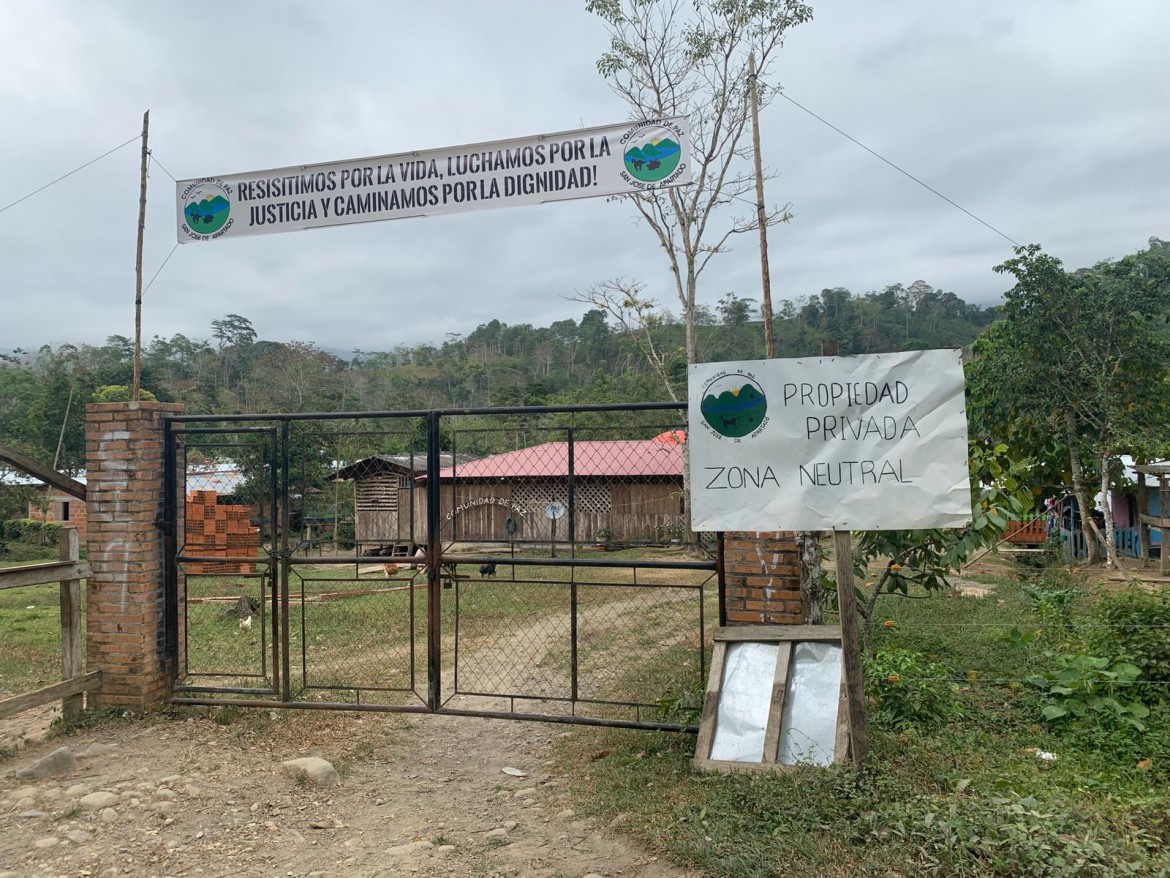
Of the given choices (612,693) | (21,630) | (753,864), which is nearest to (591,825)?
(753,864)

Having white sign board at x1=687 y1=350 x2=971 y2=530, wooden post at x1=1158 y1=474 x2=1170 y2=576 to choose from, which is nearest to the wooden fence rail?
white sign board at x1=687 y1=350 x2=971 y2=530

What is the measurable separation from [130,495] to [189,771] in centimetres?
204

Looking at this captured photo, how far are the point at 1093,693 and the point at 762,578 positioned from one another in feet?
7.32

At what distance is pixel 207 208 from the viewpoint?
5.89 m

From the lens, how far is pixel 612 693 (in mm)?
6246

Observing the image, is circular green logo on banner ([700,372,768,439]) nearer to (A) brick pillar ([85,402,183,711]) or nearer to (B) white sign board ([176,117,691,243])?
(B) white sign board ([176,117,691,243])

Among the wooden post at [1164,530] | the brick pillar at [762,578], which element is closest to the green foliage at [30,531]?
the brick pillar at [762,578]

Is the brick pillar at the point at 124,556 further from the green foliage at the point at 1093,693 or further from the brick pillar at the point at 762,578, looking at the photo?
the green foliage at the point at 1093,693

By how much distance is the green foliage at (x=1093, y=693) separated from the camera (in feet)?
15.3

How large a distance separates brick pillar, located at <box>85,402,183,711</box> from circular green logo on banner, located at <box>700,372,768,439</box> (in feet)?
13.5

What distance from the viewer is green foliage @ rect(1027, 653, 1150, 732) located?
4.66m

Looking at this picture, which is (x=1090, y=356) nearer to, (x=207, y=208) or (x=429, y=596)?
(x=429, y=596)

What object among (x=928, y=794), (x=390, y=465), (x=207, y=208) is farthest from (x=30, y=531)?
(x=928, y=794)

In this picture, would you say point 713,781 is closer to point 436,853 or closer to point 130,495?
point 436,853
